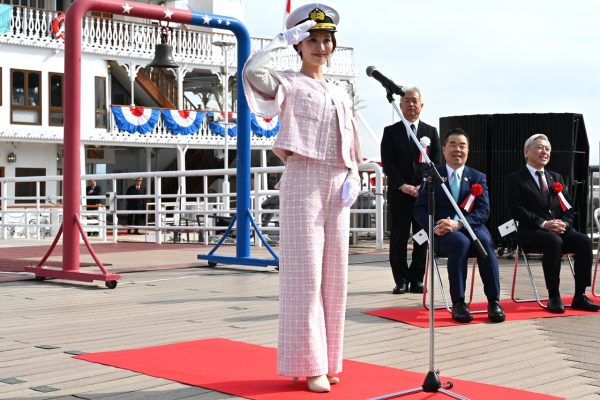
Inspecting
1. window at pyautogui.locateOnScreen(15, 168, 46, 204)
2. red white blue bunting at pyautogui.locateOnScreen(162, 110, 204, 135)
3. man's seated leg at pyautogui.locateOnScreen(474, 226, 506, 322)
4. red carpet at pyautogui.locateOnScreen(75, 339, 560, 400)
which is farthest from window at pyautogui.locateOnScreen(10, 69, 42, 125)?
red carpet at pyautogui.locateOnScreen(75, 339, 560, 400)

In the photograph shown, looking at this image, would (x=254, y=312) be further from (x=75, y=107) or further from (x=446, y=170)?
(x=75, y=107)

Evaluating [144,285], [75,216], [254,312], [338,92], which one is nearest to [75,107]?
[75,216]

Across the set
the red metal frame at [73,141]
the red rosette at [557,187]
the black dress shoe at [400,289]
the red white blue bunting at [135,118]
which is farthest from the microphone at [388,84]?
the red white blue bunting at [135,118]

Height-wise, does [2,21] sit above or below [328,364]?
above

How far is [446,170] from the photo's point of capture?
7.49 metres

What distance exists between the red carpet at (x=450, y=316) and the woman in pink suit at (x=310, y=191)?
6.54ft

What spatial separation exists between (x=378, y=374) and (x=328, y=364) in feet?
1.06

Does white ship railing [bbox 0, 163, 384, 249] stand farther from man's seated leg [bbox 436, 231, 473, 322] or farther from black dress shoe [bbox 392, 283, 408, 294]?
man's seated leg [bbox 436, 231, 473, 322]

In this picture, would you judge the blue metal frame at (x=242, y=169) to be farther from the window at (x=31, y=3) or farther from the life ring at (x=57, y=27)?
the window at (x=31, y=3)

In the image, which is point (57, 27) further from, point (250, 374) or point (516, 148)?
point (250, 374)

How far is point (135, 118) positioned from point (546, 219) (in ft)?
90.6

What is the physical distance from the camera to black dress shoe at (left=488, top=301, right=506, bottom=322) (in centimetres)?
684

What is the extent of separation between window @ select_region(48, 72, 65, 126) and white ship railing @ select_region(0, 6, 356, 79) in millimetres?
995

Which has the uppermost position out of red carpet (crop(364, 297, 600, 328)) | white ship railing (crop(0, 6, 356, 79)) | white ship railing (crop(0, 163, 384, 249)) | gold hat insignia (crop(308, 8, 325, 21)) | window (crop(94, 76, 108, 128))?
white ship railing (crop(0, 6, 356, 79))
